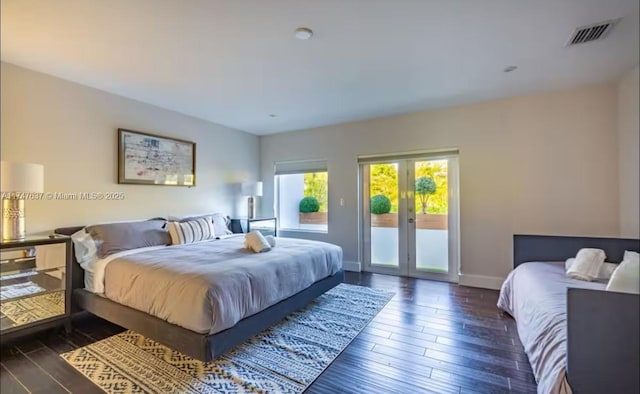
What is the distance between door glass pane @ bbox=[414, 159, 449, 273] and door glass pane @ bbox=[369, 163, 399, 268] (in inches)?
12.8

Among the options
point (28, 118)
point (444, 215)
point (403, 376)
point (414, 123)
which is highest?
point (414, 123)

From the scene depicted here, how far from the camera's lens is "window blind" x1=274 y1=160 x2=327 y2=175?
15.8 feet

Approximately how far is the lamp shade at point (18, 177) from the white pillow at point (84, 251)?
0.62 meters

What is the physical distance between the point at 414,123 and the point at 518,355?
297 cm

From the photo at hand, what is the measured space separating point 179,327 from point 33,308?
4.75 ft

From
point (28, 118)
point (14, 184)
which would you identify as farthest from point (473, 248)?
point (28, 118)

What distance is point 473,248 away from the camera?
12.0 feet

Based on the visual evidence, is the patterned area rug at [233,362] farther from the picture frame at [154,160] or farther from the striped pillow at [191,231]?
the picture frame at [154,160]

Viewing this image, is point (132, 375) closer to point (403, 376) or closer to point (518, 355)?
point (403, 376)

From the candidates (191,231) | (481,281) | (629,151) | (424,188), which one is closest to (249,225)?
(191,231)

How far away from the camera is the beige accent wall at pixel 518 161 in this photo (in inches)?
119

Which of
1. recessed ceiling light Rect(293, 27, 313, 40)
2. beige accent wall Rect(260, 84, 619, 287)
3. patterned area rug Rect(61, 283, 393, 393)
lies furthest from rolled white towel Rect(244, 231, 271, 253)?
beige accent wall Rect(260, 84, 619, 287)

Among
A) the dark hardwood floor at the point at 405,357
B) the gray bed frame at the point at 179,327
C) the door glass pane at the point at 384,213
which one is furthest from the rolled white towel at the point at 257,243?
the door glass pane at the point at 384,213

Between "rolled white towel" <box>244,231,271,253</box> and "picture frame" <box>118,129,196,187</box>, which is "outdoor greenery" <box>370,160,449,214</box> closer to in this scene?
"rolled white towel" <box>244,231,271,253</box>
